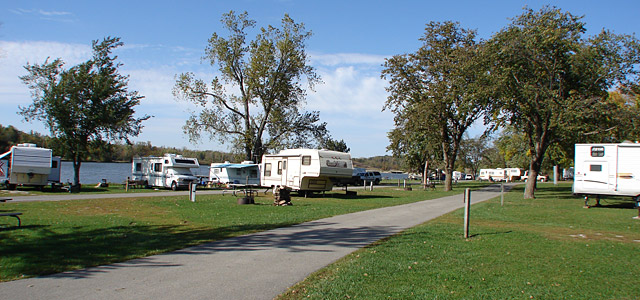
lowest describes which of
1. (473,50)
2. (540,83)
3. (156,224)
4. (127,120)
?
(156,224)

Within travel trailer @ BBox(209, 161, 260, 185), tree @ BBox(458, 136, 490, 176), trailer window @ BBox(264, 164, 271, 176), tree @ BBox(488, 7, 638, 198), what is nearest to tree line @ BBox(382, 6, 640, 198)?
tree @ BBox(488, 7, 638, 198)

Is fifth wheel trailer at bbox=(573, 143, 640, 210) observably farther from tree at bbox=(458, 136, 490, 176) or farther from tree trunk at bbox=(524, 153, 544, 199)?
tree at bbox=(458, 136, 490, 176)

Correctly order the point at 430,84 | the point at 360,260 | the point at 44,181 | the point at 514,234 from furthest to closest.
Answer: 1. the point at 430,84
2. the point at 44,181
3. the point at 514,234
4. the point at 360,260

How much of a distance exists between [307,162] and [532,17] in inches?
619

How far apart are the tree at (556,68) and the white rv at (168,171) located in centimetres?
2211

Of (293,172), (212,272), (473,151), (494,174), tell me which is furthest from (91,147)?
(473,151)

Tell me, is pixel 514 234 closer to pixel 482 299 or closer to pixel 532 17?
pixel 482 299

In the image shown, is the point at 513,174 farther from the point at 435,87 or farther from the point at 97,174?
the point at 97,174

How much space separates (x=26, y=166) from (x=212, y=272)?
25.4 metres

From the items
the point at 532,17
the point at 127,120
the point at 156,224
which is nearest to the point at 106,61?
the point at 127,120

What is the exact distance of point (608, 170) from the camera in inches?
805

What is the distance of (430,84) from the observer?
35594 millimetres

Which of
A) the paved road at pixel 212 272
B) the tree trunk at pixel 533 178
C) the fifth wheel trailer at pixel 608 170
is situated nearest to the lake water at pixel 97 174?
the paved road at pixel 212 272

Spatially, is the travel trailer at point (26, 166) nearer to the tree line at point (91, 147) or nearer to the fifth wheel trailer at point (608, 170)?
the tree line at point (91, 147)
